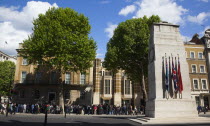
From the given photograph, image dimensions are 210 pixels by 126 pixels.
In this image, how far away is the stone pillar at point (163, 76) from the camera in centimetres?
1505

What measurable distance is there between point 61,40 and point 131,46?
10.5m

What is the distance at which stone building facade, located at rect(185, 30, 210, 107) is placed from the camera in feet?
119

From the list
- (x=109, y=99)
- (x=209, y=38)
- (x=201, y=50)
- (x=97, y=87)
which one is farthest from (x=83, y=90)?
(x=209, y=38)

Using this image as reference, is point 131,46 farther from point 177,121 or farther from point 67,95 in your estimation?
point 67,95

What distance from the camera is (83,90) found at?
3588cm

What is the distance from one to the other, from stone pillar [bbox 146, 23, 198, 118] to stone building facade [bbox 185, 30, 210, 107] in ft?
74.2

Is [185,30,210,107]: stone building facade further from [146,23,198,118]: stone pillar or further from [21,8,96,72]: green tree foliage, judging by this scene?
[146,23,198,118]: stone pillar

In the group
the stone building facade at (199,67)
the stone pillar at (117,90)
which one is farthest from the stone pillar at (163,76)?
the stone pillar at (117,90)

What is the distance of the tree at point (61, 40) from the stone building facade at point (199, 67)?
21.7m

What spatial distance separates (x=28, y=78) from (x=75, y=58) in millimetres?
15155

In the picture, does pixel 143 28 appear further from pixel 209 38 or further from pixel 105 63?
pixel 209 38

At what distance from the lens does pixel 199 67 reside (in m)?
37.8

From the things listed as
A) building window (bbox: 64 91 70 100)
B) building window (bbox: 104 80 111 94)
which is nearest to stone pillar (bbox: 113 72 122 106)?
building window (bbox: 104 80 111 94)

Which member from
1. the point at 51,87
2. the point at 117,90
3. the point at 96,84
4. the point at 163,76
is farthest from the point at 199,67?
the point at 51,87
